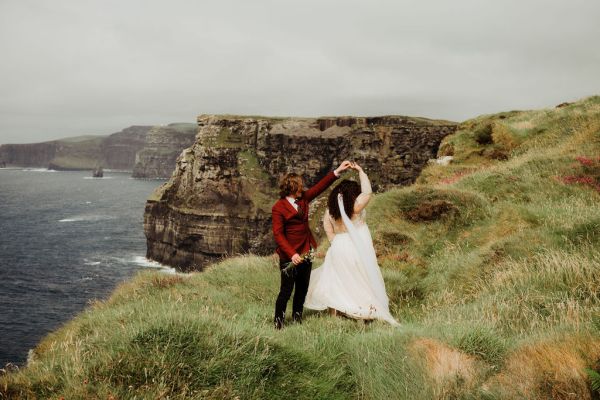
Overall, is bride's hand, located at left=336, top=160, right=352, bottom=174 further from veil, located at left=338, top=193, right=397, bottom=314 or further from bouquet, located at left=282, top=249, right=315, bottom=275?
bouquet, located at left=282, top=249, right=315, bottom=275

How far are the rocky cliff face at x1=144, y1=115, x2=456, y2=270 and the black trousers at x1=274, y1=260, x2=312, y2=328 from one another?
9337 cm

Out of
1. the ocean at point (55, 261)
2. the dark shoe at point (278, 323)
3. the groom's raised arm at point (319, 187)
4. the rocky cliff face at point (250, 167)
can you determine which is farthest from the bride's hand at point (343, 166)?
the rocky cliff face at point (250, 167)

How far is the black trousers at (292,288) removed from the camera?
7555mm

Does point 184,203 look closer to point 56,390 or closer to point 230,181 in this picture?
point 230,181

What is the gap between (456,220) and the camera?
13211 millimetres

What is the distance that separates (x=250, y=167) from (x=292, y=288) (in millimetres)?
119188

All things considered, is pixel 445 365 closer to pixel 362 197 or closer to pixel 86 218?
pixel 362 197

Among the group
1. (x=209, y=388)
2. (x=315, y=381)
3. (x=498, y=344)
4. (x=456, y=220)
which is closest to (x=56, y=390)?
(x=209, y=388)

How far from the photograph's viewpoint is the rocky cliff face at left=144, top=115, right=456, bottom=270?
106 metres

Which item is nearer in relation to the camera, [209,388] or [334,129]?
[209,388]

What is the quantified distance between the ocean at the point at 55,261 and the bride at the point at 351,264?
6.94 m

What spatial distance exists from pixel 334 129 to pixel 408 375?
132 meters

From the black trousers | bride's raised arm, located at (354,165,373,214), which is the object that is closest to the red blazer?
the black trousers

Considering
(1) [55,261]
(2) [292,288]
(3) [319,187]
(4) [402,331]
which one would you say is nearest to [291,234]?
(2) [292,288]
